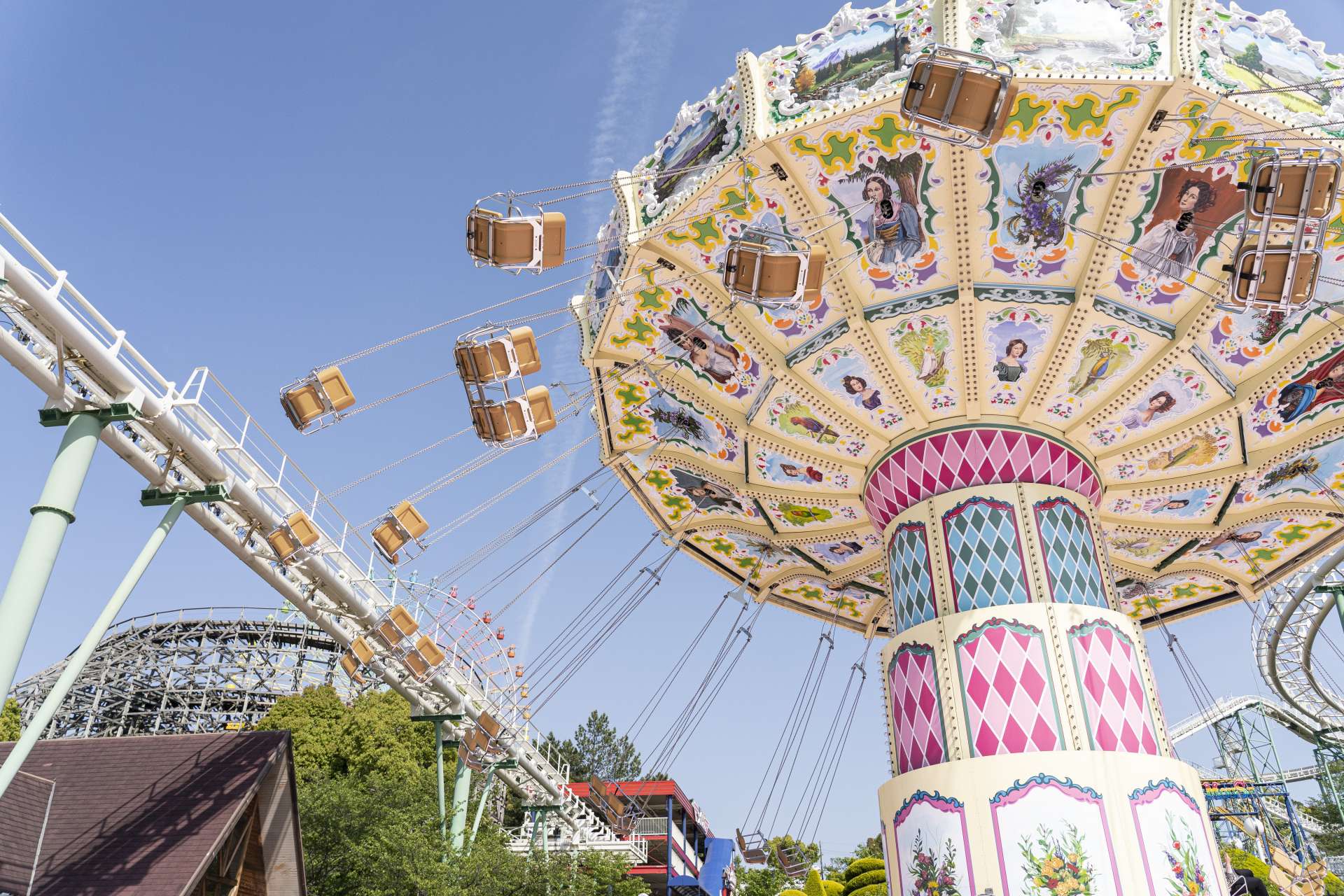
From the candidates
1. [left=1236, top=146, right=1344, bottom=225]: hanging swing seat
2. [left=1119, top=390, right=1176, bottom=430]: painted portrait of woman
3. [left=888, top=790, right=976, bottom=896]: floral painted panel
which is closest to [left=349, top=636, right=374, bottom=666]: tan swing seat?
[left=888, top=790, right=976, bottom=896]: floral painted panel

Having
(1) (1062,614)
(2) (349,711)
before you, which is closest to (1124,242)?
(1) (1062,614)

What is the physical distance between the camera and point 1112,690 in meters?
11.5

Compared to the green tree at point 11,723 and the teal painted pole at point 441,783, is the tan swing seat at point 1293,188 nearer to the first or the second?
the teal painted pole at point 441,783

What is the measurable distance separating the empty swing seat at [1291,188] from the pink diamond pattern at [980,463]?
4.39 meters

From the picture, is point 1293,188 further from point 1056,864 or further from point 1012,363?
point 1056,864

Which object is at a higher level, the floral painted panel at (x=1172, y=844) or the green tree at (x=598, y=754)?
the green tree at (x=598, y=754)

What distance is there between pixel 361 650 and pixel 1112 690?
1240cm

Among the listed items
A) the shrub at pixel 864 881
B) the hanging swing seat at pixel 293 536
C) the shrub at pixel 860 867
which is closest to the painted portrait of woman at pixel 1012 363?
the hanging swing seat at pixel 293 536

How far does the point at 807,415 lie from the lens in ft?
45.4

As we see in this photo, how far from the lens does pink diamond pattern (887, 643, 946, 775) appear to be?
38.3 feet

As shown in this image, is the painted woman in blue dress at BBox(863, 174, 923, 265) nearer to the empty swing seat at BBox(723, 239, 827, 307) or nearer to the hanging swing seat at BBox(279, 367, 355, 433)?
the empty swing seat at BBox(723, 239, 827, 307)

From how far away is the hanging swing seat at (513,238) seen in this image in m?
10.9

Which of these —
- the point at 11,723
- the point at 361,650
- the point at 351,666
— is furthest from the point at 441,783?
the point at 11,723

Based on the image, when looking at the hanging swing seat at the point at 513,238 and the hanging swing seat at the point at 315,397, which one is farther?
the hanging swing seat at the point at 315,397
